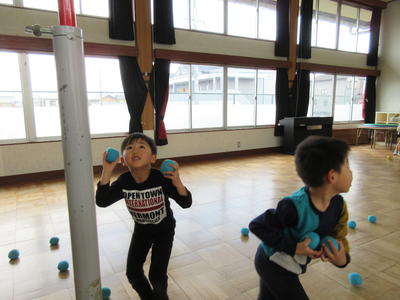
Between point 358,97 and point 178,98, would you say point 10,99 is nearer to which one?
point 178,98

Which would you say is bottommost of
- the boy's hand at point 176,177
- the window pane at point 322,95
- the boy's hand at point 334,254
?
the boy's hand at point 334,254

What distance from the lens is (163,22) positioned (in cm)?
570

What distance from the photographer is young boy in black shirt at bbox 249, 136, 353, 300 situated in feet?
3.39

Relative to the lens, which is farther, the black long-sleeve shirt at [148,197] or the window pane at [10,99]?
the window pane at [10,99]

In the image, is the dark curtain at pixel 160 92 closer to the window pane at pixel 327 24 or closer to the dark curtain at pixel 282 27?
the dark curtain at pixel 282 27

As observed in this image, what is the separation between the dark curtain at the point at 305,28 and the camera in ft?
25.1

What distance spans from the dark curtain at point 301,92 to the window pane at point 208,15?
98.4 inches

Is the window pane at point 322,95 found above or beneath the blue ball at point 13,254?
above

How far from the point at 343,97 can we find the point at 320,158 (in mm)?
9418

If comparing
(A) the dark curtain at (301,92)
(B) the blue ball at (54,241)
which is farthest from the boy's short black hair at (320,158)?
(A) the dark curtain at (301,92)

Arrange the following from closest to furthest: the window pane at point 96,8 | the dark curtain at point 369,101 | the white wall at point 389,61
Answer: the window pane at point 96,8
the white wall at point 389,61
the dark curtain at point 369,101

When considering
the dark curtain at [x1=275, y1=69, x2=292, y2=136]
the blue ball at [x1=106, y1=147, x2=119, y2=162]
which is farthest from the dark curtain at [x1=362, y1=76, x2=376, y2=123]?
the blue ball at [x1=106, y1=147, x2=119, y2=162]

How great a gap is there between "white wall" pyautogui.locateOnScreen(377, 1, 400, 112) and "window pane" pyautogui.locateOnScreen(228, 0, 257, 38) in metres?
5.00

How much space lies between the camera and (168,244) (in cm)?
160
